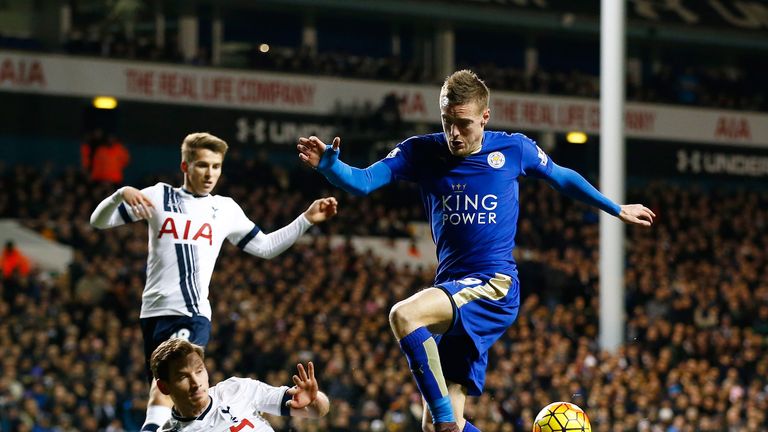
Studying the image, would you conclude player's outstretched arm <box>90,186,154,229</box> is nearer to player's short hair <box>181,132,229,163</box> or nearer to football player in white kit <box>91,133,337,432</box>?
football player in white kit <box>91,133,337,432</box>

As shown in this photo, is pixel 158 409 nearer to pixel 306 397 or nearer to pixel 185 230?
pixel 185 230

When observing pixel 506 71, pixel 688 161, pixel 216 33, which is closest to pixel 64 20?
pixel 216 33

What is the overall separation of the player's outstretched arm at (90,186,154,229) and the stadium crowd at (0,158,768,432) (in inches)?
342

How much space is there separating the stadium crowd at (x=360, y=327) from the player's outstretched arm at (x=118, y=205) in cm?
869

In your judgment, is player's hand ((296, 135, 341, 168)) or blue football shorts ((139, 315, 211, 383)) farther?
blue football shorts ((139, 315, 211, 383))

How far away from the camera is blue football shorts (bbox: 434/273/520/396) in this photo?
7574mm

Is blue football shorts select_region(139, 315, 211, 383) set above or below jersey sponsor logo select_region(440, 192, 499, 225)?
below

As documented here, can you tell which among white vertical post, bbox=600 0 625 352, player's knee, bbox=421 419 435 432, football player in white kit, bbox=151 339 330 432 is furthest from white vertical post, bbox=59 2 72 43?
football player in white kit, bbox=151 339 330 432

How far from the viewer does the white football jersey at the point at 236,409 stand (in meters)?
6.77

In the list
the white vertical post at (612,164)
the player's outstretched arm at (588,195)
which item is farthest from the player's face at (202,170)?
the white vertical post at (612,164)

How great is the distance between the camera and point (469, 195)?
7.69m

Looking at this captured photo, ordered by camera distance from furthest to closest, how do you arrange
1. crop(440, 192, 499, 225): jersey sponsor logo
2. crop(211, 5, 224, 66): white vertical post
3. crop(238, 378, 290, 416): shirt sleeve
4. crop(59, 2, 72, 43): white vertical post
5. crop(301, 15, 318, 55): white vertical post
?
crop(301, 15, 318, 55): white vertical post < crop(211, 5, 224, 66): white vertical post < crop(59, 2, 72, 43): white vertical post < crop(440, 192, 499, 225): jersey sponsor logo < crop(238, 378, 290, 416): shirt sleeve

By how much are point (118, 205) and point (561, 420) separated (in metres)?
3.05

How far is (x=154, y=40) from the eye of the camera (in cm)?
3262
